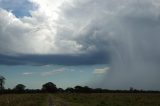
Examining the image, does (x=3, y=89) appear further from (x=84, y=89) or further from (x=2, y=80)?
(x=84, y=89)

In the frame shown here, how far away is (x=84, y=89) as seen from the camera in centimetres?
19912

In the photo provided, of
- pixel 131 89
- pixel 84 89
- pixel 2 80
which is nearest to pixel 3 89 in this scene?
pixel 2 80

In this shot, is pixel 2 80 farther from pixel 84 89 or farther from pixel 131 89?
pixel 131 89

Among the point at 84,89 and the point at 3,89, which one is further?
the point at 84,89

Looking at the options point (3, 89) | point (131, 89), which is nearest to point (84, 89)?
point (131, 89)

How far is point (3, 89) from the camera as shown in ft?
609

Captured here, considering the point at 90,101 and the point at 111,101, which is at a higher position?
the point at 90,101

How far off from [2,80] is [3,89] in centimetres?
533

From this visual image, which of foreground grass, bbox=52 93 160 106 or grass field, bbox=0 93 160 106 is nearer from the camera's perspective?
foreground grass, bbox=52 93 160 106

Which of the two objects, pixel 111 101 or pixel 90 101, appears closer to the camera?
pixel 111 101

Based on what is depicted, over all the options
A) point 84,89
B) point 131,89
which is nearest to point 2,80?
point 84,89

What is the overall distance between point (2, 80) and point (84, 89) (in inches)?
1934

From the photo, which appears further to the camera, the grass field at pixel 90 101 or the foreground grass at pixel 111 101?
the grass field at pixel 90 101

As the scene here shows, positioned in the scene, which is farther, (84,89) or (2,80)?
(84,89)
